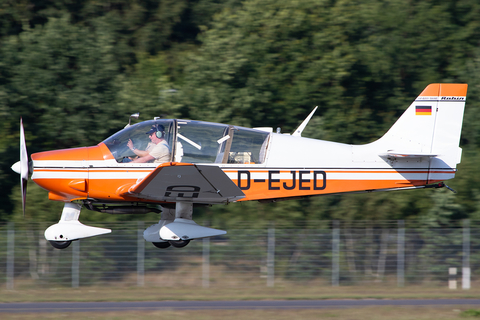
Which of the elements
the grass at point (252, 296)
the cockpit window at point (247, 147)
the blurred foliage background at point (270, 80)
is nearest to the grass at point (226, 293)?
the grass at point (252, 296)

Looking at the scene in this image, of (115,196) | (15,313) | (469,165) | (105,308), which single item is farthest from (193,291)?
(469,165)

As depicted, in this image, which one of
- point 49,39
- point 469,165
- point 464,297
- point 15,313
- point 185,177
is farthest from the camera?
point 49,39

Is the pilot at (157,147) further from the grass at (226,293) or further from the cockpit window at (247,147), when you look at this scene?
the grass at (226,293)

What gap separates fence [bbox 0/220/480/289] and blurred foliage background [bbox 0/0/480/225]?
0.84 metres

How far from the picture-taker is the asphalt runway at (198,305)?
40.2ft

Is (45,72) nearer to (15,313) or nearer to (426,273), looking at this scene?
(15,313)

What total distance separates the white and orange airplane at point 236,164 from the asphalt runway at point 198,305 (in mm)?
4491

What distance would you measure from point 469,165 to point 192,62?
377 inches

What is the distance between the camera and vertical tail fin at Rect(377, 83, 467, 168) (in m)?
8.45

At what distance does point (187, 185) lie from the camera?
7.67 metres

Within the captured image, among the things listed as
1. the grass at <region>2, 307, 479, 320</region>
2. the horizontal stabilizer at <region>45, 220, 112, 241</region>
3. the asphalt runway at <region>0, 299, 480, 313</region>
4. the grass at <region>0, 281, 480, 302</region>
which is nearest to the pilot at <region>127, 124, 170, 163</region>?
the horizontal stabilizer at <region>45, 220, 112, 241</region>

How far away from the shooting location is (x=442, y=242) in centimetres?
1477

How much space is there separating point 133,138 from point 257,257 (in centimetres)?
732

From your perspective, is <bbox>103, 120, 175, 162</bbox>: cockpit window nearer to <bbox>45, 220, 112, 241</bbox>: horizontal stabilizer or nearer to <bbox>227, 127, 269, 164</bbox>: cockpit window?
<bbox>227, 127, 269, 164</bbox>: cockpit window
